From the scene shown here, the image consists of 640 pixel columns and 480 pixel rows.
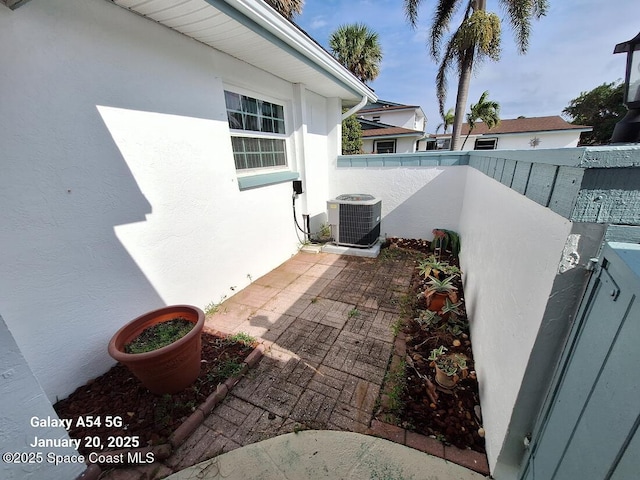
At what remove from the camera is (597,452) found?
25.7 inches

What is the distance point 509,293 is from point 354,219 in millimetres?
2971

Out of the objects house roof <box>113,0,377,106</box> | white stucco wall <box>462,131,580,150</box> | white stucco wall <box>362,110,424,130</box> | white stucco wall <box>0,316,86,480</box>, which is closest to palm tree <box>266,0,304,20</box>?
house roof <box>113,0,377,106</box>

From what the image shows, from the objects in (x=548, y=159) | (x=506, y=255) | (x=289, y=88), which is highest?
(x=289, y=88)

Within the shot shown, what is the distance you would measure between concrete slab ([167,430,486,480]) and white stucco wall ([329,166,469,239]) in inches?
149

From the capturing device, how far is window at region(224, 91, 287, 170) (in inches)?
123

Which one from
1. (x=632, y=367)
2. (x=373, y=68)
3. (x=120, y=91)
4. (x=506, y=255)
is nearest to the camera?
(x=632, y=367)

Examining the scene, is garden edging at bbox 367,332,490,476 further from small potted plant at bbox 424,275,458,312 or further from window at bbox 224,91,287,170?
window at bbox 224,91,287,170

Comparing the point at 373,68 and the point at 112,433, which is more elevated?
the point at 373,68

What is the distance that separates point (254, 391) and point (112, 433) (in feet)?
2.89

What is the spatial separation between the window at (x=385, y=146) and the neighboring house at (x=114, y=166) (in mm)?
12329

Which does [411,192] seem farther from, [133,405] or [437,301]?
[133,405]

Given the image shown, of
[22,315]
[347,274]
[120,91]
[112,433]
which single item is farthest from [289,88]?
[112,433]

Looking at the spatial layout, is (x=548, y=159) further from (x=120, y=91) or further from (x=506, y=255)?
(x=120, y=91)

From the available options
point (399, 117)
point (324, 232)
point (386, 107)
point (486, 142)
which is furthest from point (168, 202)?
point (486, 142)
